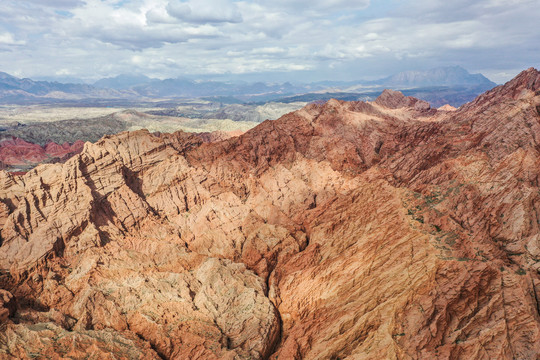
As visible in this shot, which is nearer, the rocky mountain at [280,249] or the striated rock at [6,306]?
the rocky mountain at [280,249]

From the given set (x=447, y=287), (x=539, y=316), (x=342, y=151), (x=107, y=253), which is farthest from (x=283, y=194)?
(x=539, y=316)

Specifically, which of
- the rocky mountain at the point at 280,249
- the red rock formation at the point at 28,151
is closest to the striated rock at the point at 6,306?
the rocky mountain at the point at 280,249

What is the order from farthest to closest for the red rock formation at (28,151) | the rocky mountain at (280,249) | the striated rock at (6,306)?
the red rock formation at (28,151)
the striated rock at (6,306)
the rocky mountain at (280,249)

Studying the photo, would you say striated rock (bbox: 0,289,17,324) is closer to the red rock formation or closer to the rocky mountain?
the rocky mountain

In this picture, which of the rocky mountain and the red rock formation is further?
the red rock formation

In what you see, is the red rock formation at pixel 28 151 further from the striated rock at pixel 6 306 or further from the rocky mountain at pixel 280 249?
the striated rock at pixel 6 306

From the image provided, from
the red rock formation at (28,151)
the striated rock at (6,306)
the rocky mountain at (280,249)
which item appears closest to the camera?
the rocky mountain at (280,249)

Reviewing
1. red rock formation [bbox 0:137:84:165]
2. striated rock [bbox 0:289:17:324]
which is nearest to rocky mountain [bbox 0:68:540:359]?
striated rock [bbox 0:289:17:324]

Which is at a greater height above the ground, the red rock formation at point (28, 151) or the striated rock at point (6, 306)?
the red rock formation at point (28, 151)
